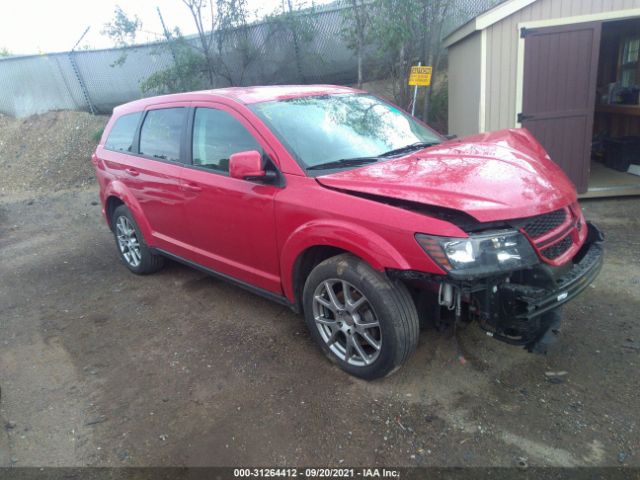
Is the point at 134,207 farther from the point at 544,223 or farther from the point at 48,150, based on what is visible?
the point at 48,150

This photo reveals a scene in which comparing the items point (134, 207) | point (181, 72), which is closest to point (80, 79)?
point (181, 72)

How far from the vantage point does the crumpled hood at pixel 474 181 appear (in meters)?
2.53

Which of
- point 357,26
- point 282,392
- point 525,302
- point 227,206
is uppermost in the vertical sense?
point 357,26

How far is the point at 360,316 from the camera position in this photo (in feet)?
9.89

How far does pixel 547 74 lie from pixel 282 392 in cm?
594

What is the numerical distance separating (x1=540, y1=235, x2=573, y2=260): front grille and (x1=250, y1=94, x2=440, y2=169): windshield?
1305mm

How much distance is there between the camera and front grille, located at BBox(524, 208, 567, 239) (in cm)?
263

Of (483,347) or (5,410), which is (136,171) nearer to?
(5,410)

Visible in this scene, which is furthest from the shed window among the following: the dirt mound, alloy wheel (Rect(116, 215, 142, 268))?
the dirt mound

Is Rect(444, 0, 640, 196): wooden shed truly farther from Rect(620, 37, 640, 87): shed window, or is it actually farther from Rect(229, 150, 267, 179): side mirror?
Rect(229, 150, 267, 179): side mirror

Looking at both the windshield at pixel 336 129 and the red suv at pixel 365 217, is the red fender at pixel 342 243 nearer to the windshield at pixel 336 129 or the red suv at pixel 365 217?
the red suv at pixel 365 217

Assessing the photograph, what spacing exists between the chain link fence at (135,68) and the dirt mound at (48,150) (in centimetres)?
47

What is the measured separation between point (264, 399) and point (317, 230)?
113 centimetres

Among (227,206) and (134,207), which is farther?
(134,207)
